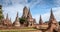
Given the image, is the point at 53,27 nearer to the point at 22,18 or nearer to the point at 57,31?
the point at 57,31

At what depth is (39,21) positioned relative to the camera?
31047 millimetres

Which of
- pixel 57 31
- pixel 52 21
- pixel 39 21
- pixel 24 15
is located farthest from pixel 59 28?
pixel 24 15

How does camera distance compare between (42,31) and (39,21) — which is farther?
(39,21)

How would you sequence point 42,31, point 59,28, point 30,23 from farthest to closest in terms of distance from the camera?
1. point 30,23
2. point 42,31
3. point 59,28

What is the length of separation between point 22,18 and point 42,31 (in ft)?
60.6

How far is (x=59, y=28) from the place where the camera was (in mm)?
13367

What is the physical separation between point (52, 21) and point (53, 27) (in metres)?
0.69

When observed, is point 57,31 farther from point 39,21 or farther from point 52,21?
point 39,21

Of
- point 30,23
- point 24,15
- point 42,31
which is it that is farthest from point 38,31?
point 24,15

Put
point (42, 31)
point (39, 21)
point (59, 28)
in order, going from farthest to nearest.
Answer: point (39, 21) < point (42, 31) < point (59, 28)

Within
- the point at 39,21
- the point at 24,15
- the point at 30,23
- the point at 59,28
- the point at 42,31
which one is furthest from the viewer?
the point at 24,15

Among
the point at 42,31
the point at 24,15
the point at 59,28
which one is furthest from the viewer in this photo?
the point at 24,15

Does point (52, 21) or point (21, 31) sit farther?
point (52, 21)

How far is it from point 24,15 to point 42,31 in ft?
62.8
